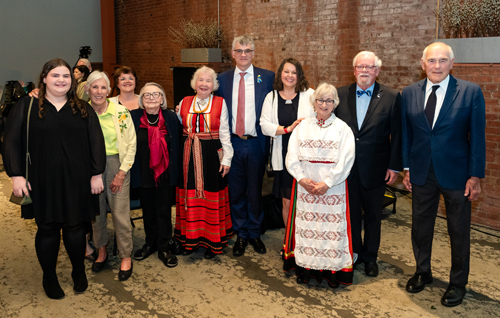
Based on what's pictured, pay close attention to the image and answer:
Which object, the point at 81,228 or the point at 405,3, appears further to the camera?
the point at 405,3

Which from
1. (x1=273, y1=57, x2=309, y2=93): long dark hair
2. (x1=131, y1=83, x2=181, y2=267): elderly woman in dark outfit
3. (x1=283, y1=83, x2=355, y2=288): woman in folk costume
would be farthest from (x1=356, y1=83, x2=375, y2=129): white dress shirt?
(x1=131, y1=83, x2=181, y2=267): elderly woman in dark outfit

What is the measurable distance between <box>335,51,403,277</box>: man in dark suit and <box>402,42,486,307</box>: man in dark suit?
0.40 feet

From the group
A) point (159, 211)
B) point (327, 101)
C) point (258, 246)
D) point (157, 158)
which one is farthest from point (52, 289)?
point (327, 101)

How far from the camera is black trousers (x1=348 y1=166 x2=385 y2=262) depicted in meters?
3.37

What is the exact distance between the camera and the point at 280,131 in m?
3.49

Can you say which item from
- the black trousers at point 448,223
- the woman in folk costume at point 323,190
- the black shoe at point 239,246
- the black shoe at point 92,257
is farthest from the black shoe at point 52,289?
the black trousers at point 448,223

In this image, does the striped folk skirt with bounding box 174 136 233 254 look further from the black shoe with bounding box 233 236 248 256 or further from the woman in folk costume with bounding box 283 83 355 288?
the woman in folk costume with bounding box 283 83 355 288

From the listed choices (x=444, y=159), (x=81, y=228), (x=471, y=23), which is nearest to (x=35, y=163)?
(x=81, y=228)

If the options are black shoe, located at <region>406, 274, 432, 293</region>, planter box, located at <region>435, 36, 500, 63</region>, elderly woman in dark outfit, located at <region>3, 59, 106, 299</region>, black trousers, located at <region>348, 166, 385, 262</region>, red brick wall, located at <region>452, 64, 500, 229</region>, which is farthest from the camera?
red brick wall, located at <region>452, 64, 500, 229</region>

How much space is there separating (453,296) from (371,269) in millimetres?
650

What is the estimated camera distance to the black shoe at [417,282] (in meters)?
3.19

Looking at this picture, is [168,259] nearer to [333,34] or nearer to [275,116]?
[275,116]

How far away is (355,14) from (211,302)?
4490 millimetres

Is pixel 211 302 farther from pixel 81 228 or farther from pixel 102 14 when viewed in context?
pixel 102 14
